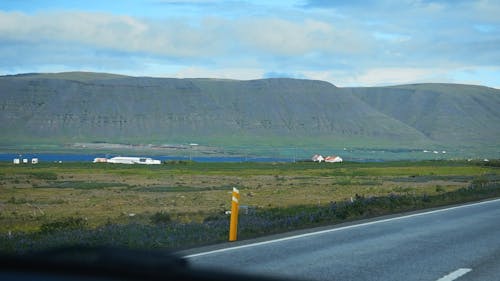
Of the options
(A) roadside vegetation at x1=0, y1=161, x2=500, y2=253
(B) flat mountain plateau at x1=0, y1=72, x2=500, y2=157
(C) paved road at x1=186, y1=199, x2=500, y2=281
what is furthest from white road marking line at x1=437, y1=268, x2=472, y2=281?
(B) flat mountain plateau at x1=0, y1=72, x2=500, y2=157

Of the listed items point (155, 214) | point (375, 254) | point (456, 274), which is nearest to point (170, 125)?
point (155, 214)

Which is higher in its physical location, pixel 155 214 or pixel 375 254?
pixel 375 254

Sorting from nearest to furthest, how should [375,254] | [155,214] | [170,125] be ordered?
[375,254] → [155,214] → [170,125]

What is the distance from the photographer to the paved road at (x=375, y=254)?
11.4 metres

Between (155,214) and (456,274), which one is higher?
(456,274)

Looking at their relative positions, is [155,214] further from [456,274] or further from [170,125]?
[170,125]

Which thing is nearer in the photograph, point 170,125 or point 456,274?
point 456,274

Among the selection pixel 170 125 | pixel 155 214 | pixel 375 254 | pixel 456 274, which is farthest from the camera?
pixel 170 125

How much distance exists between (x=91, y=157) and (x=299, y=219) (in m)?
152

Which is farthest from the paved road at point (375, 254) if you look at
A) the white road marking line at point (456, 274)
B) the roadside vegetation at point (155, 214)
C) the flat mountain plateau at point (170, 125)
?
the flat mountain plateau at point (170, 125)

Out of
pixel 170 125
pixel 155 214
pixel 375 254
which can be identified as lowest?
pixel 155 214

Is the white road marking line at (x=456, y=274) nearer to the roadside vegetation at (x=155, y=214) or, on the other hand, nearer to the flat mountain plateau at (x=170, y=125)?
the roadside vegetation at (x=155, y=214)

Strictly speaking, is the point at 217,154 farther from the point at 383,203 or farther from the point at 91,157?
the point at 383,203

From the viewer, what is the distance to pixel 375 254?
13.6 m
